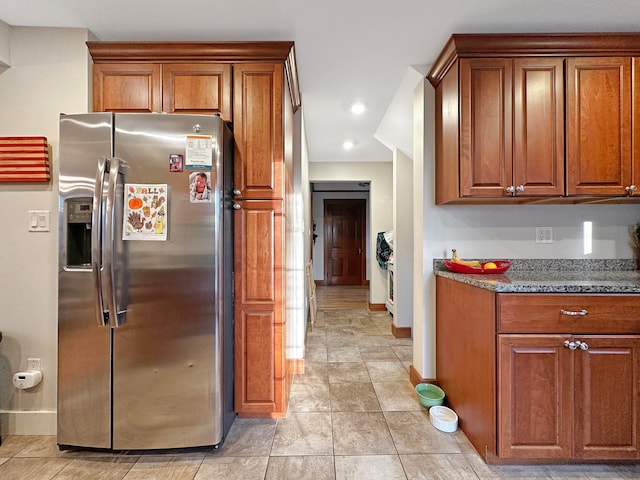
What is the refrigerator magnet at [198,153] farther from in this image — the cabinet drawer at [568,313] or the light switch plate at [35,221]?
the cabinet drawer at [568,313]

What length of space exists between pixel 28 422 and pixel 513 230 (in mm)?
3375

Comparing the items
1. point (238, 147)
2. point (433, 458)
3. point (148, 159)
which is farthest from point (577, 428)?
point (148, 159)

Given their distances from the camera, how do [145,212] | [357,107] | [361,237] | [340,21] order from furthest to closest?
1. [361,237]
2. [357,107]
3. [340,21]
4. [145,212]

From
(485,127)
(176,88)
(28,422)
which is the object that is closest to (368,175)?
(485,127)

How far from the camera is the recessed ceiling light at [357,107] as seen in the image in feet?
9.48

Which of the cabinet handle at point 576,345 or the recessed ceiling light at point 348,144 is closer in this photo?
the cabinet handle at point 576,345

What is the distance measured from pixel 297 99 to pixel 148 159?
149cm

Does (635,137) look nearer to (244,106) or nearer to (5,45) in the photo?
(244,106)

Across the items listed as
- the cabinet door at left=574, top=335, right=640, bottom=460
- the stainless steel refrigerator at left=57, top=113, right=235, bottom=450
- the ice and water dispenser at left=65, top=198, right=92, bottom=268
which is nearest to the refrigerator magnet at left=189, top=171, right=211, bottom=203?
the stainless steel refrigerator at left=57, top=113, right=235, bottom=450

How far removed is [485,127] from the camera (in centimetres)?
195

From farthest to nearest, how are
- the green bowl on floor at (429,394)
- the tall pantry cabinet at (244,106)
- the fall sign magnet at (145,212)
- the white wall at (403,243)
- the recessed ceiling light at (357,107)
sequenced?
the white wall at (403,243), the recessed ceiling light at (357,107), the green bowl on floor at (429,394), the tall pantry cabinet at (244,106), the fall sign magnet at (145,212)

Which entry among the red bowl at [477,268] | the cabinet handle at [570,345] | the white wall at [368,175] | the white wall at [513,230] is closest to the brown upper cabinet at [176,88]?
the white wall at [513,230]

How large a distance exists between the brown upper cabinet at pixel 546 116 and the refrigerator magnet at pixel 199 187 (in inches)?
58.8

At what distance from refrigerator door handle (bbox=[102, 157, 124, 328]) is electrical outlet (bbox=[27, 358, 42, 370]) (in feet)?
2.49
